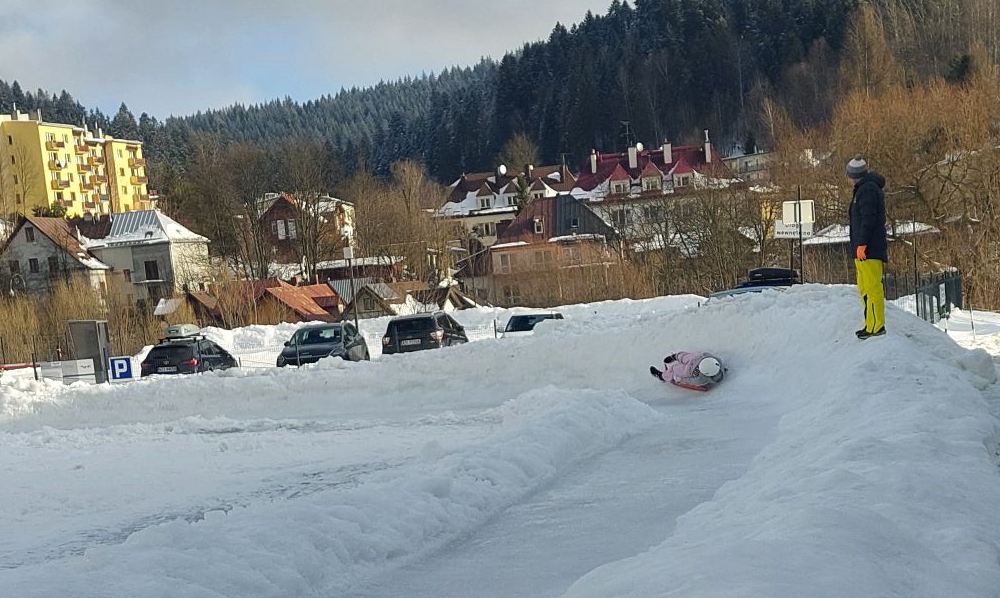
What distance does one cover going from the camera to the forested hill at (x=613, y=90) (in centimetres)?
12100

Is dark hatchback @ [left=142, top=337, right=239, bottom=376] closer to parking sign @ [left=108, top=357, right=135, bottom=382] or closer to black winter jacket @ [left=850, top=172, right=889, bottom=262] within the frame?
parking sign @ [left=108, top=357, right=135, bottom=382]

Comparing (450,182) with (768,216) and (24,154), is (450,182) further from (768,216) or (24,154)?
(768,216)

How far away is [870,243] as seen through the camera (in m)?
11.6

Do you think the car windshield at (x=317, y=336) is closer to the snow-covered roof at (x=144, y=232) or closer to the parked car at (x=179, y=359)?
the parked car at (x=179, y=359)

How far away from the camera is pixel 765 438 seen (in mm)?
9656

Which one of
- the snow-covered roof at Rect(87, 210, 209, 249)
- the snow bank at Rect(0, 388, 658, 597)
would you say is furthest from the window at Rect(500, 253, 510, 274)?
the snow bank at Rect(0, 388, 658, 597)

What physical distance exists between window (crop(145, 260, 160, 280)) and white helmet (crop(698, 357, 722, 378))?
190 ft

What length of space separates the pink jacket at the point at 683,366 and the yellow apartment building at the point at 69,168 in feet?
331

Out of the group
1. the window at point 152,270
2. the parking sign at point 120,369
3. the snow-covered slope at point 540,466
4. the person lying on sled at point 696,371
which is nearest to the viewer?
the snow-covered slope at point 540,466

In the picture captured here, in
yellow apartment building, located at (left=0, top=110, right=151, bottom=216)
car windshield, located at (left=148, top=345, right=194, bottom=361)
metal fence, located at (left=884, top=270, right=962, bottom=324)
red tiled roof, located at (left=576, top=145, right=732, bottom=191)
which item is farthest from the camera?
yellow apartment building, located at (left=0, top=110, right=151, bottom=216)

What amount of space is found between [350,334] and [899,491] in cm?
2232

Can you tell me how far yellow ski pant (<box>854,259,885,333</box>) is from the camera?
11.5 metres

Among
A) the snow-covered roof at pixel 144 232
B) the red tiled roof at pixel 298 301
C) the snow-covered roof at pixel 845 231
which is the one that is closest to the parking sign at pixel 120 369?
the red tiled roof at pixel 298 301

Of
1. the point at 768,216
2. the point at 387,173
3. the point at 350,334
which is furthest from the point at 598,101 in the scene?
the point at 350,334
